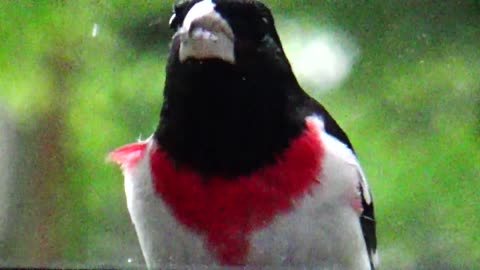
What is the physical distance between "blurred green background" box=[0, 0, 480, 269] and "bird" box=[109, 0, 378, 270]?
15cm

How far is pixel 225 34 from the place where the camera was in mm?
740

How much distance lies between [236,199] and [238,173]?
0.02 m

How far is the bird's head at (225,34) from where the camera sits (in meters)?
0.73

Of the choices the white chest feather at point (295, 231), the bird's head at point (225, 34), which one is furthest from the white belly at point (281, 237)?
the bird's head at point (225, 34)

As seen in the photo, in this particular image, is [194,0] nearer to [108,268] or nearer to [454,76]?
[108,268]

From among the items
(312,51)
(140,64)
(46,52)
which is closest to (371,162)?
(312,51)

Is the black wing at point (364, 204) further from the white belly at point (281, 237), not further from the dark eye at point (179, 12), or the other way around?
the dark eye at point (179, 12)

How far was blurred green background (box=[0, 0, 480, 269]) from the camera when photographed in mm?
1001

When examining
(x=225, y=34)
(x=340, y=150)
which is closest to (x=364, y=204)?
(x=340, y=150)

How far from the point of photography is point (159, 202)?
0.79m

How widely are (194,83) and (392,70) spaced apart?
1.37 feet

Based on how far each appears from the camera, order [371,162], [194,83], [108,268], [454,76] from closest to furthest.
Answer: [108,268]
[194,83]
[371,162]
[454,76]

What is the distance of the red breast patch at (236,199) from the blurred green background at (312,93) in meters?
0.17

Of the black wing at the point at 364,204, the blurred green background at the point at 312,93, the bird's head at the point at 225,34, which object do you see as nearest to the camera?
the bird's head at the point at 225,34
